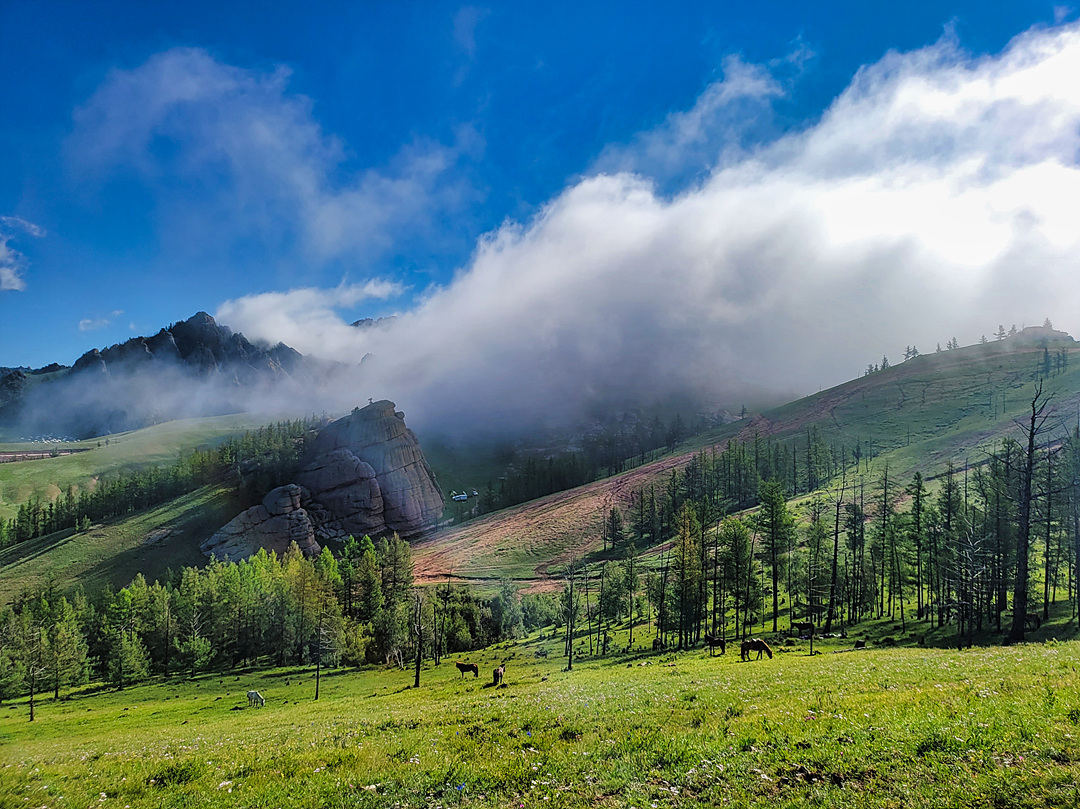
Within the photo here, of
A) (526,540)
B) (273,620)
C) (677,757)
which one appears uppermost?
(677,757)

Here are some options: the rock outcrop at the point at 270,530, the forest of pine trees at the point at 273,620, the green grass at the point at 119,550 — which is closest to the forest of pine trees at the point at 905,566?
the forest of pine trees at the point at 273,620

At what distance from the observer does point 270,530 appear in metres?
176

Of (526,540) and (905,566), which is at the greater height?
(905,566)

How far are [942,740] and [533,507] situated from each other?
18683 centimetres

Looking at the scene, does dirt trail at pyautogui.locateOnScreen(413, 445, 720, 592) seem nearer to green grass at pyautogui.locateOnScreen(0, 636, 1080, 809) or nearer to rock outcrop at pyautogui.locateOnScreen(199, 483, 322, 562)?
rock outcrop at pyautogui.locateOnScreen(199, 483, 322, 562)

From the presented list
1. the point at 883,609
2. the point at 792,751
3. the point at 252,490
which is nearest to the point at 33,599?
the point at 252,490

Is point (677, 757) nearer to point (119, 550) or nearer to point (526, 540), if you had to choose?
point (526, 540)

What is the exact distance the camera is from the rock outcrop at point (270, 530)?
166 m

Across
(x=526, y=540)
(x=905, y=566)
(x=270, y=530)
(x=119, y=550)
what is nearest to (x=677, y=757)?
(x=905, y=566)

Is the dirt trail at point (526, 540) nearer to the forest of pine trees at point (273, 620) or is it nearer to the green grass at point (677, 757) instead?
the forest of pine trees at point (273, 620)

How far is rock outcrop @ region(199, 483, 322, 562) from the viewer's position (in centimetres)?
16612

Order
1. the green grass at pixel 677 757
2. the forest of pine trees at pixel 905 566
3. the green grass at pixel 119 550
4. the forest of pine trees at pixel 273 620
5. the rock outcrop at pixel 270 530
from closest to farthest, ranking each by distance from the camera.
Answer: the green grass at pixel 677 757
the forest of pine trees at pixel 905 566
the forest of pine trees at pixel 273 620
the green grass at pixel 119 550
the rock outcrop at pixel 270 530

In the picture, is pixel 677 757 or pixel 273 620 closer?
pixel 677 757

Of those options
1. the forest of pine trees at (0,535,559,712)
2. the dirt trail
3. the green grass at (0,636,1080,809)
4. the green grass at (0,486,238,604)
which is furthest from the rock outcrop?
the green grass at (0,636,1080,809)
